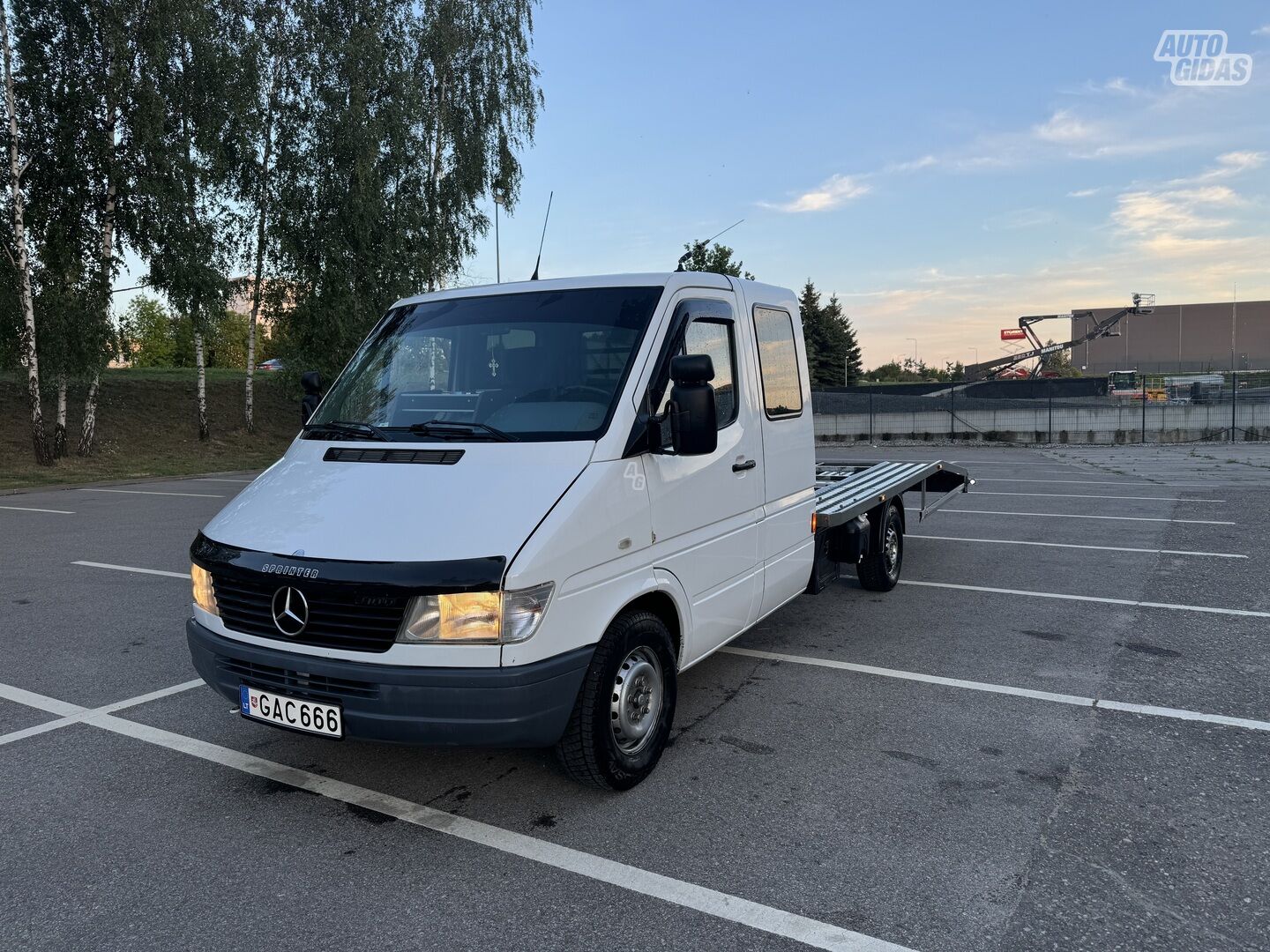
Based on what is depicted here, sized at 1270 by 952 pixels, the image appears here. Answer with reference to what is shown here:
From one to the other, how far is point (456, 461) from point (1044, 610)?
4899mm

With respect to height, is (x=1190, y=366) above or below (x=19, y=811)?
above

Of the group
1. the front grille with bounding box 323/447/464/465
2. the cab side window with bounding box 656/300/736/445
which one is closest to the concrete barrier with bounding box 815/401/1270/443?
the cab side window with bounding box 656/300/736/445

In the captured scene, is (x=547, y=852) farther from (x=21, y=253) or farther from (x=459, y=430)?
(x=21, y=253)

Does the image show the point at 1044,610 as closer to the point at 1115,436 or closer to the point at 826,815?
the point at 826,815

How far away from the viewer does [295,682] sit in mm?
3268

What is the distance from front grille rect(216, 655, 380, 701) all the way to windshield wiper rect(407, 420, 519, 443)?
112cm

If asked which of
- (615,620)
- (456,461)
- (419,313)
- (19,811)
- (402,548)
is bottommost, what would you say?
(19,811)

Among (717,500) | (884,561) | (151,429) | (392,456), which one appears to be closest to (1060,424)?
(884,561)

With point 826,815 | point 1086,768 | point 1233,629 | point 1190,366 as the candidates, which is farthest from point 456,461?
point 1190,366

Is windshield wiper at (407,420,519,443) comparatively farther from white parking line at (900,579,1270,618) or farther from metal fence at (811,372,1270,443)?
metal fence at (811,372,1270,443)

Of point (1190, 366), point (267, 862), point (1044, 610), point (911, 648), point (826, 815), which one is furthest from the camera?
point (1190, 366)

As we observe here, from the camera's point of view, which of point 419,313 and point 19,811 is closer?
point 19,811

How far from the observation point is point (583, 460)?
342 centimetres

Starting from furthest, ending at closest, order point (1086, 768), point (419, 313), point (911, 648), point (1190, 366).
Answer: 1. point (1190, 366)
2. point (911, 648)
3. point (419, 313)
4. point (1086, 768)
